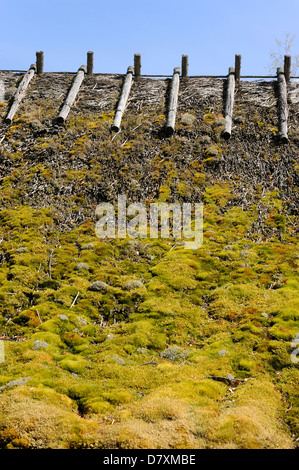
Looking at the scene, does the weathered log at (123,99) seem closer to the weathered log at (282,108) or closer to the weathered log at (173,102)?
the weathered log at (173,102)

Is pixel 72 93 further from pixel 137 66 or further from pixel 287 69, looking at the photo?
pixel 287 69

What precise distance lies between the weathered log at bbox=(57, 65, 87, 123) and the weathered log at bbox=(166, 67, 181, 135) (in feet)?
16.6

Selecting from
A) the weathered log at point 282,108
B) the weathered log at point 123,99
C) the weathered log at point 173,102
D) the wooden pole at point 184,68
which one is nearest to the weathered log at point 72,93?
the weathered log at point 123,99

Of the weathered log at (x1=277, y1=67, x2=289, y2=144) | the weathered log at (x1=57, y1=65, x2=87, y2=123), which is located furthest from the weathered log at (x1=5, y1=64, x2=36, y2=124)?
the weathered log at (x1=277, y1=67, x2=289, y2=144)

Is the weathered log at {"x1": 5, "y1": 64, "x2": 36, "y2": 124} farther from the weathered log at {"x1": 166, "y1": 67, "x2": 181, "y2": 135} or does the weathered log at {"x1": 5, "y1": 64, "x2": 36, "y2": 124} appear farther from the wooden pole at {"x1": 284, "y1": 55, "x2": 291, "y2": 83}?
the wooden pole at {"x1": 284, "y1": 55, "x2": 291, "y2": 83}

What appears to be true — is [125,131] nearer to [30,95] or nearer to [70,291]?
[30,95]

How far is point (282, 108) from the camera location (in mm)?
20344

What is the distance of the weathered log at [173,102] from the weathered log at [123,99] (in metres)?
2.34

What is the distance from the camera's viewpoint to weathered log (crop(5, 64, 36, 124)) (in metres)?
21.0

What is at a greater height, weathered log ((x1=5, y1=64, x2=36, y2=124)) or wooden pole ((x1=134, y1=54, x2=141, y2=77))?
wooden pole ((x1=134, y1=54, x2=141, y2=77))

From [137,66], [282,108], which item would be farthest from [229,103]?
[137,66]

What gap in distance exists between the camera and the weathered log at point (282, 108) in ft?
62.2

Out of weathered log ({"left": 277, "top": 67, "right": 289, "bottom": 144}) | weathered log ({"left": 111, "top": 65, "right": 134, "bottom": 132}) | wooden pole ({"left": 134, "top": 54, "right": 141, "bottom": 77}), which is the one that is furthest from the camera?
wooden pole ({"left": 134, "top": 54, "right": 141, "bottom": 77})
